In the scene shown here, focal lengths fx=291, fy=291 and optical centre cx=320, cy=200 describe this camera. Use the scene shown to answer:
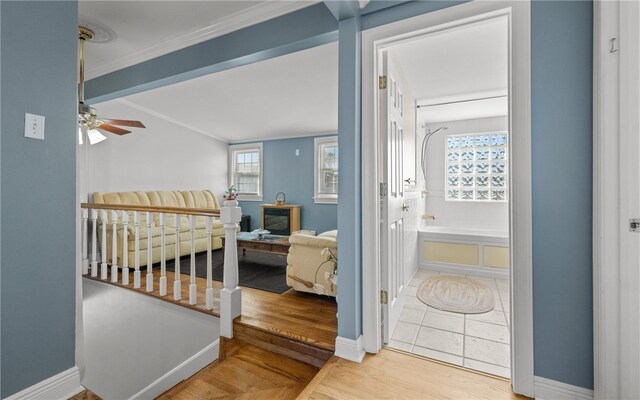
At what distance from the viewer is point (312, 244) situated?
274cm

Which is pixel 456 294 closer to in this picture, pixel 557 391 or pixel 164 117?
pixel 557 391

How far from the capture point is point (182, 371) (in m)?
2.63

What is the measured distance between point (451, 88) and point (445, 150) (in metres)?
1.56

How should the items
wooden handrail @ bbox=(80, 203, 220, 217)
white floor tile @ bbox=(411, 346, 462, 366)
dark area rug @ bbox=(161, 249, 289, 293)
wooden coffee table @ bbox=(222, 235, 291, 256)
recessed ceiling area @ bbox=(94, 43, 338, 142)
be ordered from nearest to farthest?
white floor tile @ bbox=(411, 346, 462, 366)
wooden handrail @ bbox=(80, 203, 220, 217)
dark area rug @ bbox=(161, 249, 289, 293)
recessed ceiling area @ bbox=(94, 43, 338, 142)
wooden coffee table @ bbox=(222, 235, 291, 256)

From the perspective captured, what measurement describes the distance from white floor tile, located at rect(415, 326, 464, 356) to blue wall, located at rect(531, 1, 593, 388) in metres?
0.60

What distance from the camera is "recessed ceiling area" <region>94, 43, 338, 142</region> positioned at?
3604mm

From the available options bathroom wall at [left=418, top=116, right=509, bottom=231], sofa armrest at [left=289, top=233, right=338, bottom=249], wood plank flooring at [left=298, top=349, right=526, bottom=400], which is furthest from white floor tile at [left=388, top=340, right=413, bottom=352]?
bathroom wall at [left=418, top=116, right=509, bottom=231]

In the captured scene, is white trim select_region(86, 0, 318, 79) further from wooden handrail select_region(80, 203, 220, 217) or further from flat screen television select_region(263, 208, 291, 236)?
flat screen television select_region(263, 208, 291, 236)

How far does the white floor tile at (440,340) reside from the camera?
2.02 meters

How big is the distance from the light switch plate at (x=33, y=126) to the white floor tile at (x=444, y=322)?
2768 mm

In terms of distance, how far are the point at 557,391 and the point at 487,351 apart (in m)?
0.57

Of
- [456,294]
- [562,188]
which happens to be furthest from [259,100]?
[562,188]

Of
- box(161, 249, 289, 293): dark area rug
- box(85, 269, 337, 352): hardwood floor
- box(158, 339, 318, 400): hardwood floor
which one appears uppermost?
box(161, 249, 289, 293): dark area rug

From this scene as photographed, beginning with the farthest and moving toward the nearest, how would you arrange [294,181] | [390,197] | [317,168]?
[294,181] < [317,168] < [390,197]
